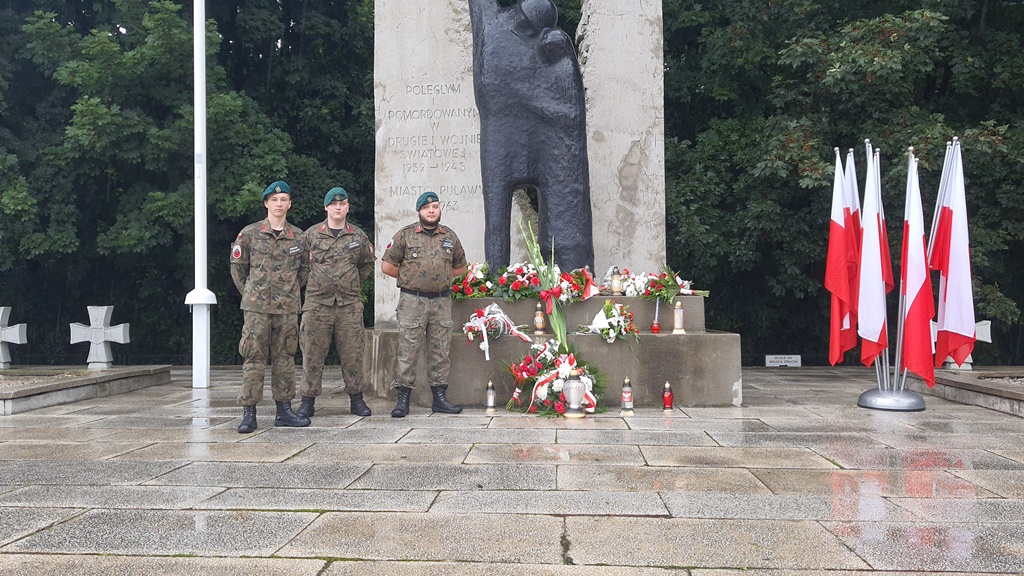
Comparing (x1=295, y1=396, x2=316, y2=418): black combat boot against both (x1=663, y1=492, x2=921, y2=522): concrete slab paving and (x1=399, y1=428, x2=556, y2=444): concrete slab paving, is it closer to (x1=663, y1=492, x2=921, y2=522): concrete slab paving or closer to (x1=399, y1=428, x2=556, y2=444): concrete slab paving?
(x1=399, y1=428, x2=556, y2=444): concrete slab paving

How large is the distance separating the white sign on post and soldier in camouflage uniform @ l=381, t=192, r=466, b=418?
9011 millimetres

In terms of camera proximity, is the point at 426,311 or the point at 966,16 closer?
the point at 426,311

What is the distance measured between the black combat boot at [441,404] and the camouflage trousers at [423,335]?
0.06 metres

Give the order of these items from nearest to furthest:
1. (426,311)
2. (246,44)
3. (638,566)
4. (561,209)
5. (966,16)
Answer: (638,566), (426,311), (561,209), (966,16), (246,44)

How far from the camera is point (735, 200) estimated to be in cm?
1547

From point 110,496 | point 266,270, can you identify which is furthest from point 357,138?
point 110,496

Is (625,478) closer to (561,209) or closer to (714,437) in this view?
(714,437)

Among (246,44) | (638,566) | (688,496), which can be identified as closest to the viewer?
(638,566)

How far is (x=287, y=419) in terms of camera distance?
6430mm

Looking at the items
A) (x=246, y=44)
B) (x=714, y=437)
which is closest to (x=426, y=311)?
(x=714, y=437)

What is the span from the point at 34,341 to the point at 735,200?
14682mm

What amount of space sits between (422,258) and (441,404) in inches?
49.1

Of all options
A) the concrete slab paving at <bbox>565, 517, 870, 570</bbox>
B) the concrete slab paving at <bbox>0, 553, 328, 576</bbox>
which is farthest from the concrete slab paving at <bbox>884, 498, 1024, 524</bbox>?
the concrete slab paving at <bbox>0, 553, 328, 576</bbox>

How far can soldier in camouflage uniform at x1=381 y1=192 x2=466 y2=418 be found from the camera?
269 inches
